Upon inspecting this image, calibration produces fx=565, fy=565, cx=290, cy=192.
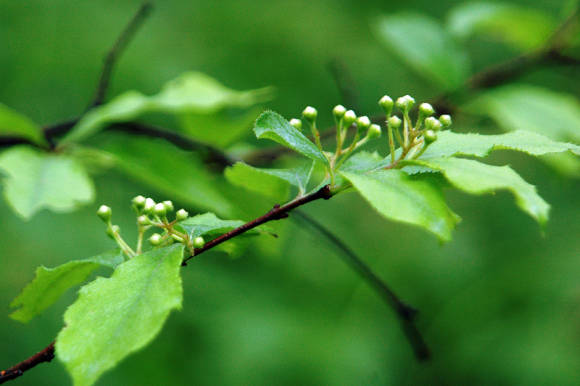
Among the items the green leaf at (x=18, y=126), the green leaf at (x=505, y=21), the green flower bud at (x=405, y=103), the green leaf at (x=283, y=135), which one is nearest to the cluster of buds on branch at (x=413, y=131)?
the green flower bud at (x=405, y=103)

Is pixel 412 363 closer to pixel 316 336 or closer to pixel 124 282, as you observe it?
pixel 316 336

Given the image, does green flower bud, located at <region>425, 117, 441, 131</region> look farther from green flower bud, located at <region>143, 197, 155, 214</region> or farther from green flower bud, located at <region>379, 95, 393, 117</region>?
green flower bud, located at <region>143, 197, 155, 214</region>

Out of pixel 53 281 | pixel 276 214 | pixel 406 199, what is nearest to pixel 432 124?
pixel 406 199

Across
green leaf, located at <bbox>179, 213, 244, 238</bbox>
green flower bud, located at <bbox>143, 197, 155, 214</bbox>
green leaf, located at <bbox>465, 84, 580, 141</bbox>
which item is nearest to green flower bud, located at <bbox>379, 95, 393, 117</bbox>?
green leaf, located at <bbox>179, 213, 244, 238</bbox>

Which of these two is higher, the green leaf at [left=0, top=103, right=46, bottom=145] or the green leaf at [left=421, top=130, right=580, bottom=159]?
the green leaf at [left=421, top=130, right=580, bottom=159]

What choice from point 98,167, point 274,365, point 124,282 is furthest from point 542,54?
point 274,365
